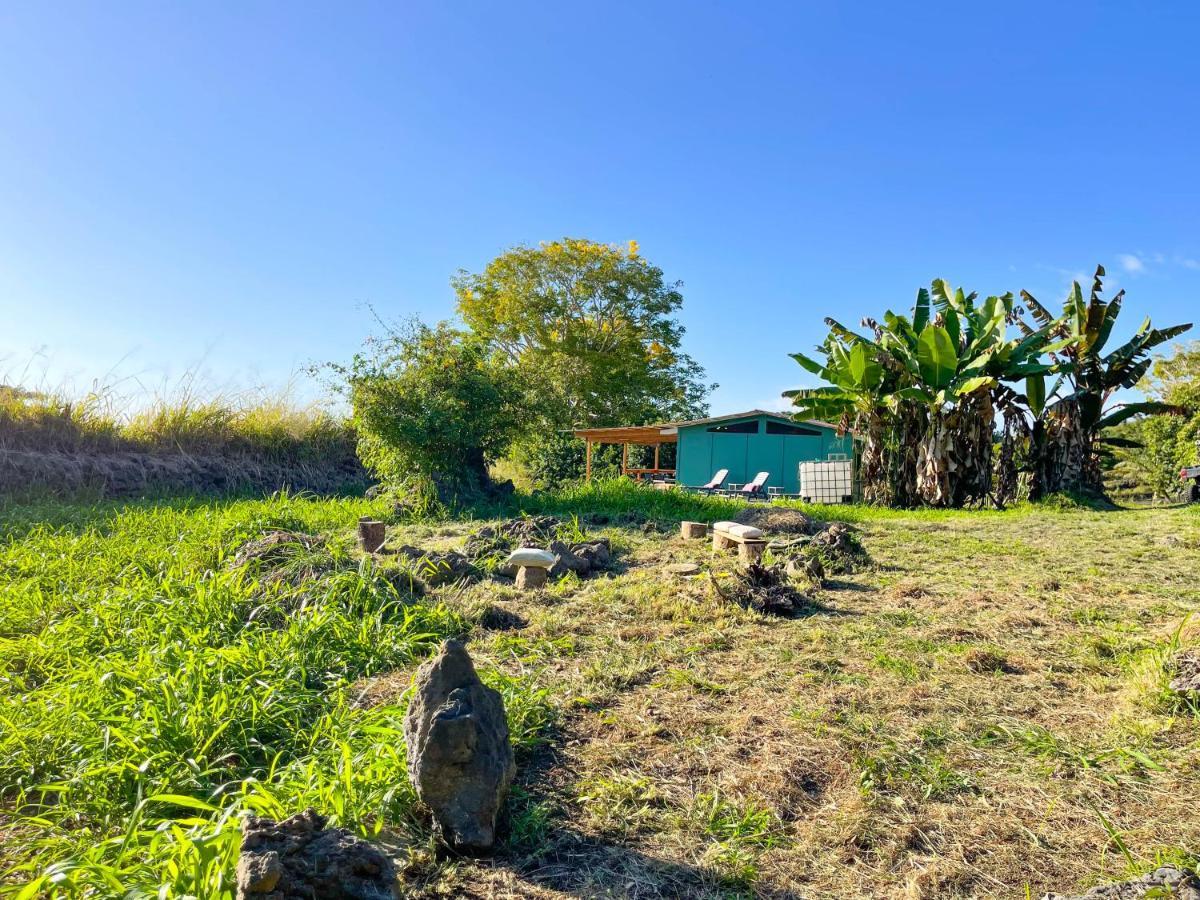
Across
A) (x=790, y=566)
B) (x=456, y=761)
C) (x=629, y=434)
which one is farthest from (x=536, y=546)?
(x=629, y=434)

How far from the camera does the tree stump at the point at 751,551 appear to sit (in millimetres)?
5914

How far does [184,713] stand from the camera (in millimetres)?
2682

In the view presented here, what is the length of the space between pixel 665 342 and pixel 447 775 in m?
26.5

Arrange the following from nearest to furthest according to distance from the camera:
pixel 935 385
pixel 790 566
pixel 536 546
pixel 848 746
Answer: pixel 848 746, pixel 790 566, pixel 536 546, pixel 935 385

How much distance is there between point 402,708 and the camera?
2766 millimetres

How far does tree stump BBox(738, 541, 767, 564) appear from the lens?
19.4 feet

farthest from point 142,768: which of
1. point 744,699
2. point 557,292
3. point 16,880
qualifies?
point 557,292

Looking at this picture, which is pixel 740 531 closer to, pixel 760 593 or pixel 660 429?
pixel 760 593

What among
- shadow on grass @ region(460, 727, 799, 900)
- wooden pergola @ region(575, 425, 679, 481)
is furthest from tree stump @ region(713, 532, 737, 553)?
wooden pergola @ region(575, 425, 679, 481)

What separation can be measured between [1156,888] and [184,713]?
3156mm

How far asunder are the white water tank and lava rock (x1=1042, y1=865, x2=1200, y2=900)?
46.7ft

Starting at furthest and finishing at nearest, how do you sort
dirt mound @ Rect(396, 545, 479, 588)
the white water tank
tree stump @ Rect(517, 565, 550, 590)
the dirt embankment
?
the white water tank → the dirt embankment → tree stump @ Rect(517, 565, 550, 590) → dirt mound @ Rect(396, 545, 479, 588)

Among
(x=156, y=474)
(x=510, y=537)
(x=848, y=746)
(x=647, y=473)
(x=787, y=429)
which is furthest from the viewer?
(x=647, y=473)

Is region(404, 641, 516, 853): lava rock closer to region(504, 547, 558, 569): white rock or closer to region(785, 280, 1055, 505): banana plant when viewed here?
region(504, 547, 558, 569): white rock
